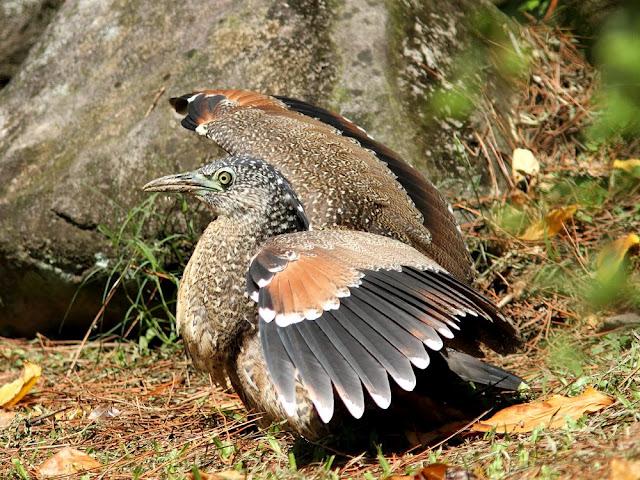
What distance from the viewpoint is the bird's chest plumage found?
3.72m

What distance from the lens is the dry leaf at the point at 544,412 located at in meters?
3.37

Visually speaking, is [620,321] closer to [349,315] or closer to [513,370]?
[513,370]

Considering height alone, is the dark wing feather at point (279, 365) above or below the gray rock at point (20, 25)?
above

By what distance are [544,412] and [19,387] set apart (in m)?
2.56

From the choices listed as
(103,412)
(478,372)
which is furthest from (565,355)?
(103,412)

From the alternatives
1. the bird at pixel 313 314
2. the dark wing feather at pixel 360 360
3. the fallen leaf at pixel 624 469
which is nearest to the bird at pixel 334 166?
the bird at pixel 313 314

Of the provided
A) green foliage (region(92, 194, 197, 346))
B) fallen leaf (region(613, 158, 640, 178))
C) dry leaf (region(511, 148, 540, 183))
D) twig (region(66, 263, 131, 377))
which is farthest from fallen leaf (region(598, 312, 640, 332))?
twig (region(66, 263, 131, 377))

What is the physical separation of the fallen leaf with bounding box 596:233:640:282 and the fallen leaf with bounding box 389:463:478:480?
74.6 inches

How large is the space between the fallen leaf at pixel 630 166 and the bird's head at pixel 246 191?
7.21 feet

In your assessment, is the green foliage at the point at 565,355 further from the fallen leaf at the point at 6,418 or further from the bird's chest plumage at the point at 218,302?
the fallen leaf at the point at 6,418

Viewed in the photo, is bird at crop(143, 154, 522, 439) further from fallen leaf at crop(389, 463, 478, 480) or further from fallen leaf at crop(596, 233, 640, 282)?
fallen leaf at crop(596, 233, 640, 282)

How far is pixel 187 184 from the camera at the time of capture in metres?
4.06

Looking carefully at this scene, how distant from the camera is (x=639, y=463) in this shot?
257 cm

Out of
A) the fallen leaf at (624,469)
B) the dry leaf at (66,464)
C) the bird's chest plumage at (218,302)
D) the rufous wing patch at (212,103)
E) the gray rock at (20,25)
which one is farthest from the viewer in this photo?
the gray rock at (20,25)
